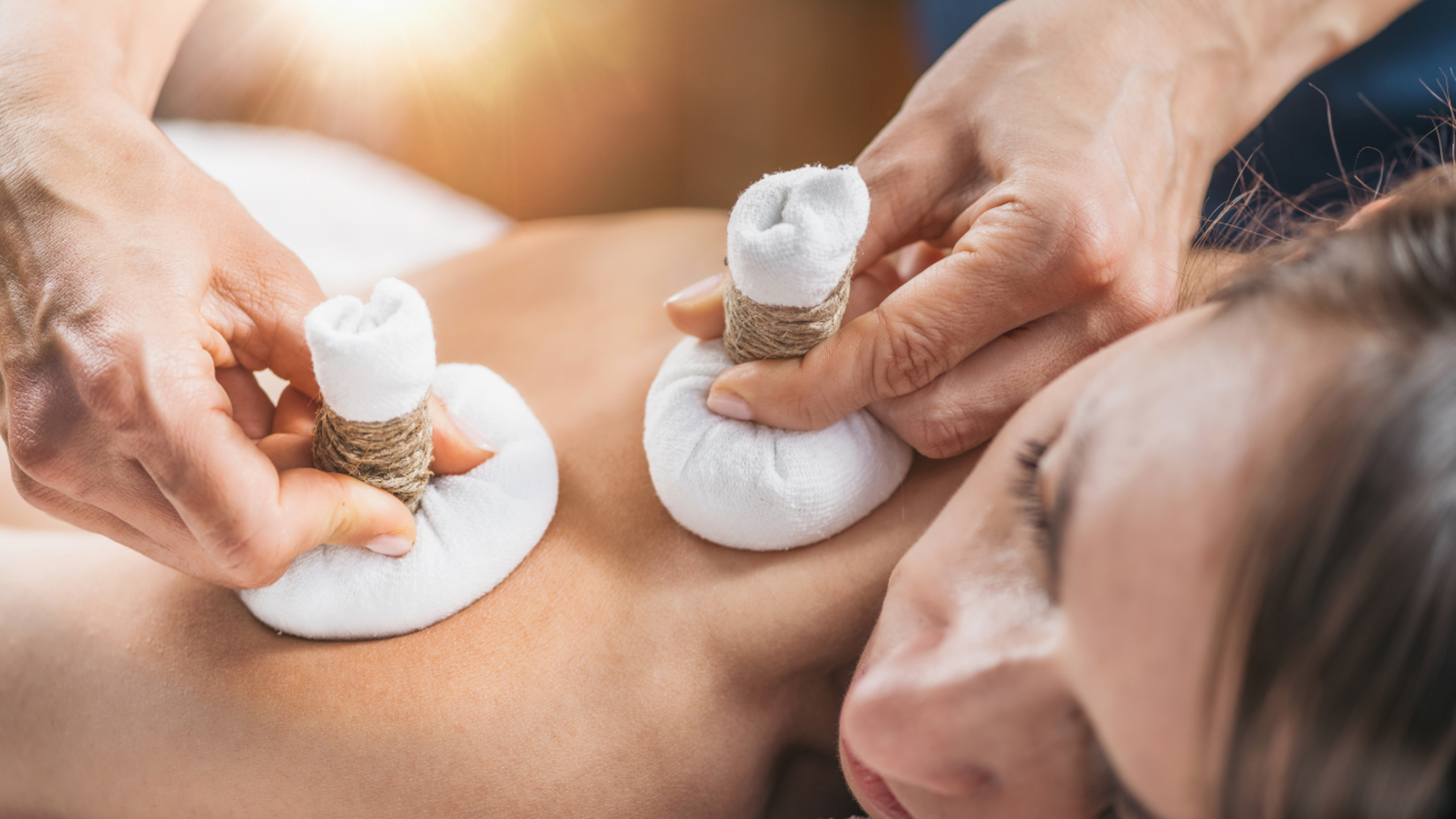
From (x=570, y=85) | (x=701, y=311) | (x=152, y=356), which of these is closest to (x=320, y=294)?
(x=152, y=356)

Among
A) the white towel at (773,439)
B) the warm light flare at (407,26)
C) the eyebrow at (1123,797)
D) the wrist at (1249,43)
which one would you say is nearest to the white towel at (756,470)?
the white towel at (773,439)

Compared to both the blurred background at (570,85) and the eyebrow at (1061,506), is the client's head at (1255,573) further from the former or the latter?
the blurred background at (570,85)

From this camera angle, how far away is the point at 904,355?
0.76 meters

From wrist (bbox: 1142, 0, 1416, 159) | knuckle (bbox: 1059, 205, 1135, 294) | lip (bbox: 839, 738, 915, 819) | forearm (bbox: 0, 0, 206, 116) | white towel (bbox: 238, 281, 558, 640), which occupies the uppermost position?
wrist (bbox: 1142, 0, 1416, 159)

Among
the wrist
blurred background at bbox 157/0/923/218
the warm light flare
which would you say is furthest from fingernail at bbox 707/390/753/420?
the warm light flare

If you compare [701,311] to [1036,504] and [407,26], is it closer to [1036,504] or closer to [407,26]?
[1036,504]

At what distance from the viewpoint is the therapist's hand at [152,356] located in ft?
2.08

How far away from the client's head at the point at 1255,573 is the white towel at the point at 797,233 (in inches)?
8.6

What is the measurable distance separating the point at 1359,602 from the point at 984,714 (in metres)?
0.22

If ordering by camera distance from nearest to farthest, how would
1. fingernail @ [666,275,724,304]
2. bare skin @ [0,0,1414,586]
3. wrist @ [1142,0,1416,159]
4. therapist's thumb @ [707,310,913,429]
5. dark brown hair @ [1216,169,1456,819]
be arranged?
Result: dark brown hair @ [1216,169,1456,819] < bare skin @ [0,0,1414,586] < therapist's thumb @ [707,310,913,429] < fingernail @ [666,275,724,304] < wrist @ [1142,0,1416,159]

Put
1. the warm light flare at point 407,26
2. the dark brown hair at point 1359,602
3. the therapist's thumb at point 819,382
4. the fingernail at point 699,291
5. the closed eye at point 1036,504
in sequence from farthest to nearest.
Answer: the warm light flare at point 407,26
the fingernail at point 699,291
the therapist's thumb at point 819,382
the closed eye at point 1036,504
the dark brown hair at point 1359,602

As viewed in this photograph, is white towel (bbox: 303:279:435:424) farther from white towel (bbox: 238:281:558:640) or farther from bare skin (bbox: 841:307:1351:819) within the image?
bare skin (bbox: 841:307:1351:819)

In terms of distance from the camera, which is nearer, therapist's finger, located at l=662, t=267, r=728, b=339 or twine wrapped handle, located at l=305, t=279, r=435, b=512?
twine wrapped handle, located at l=305, t=279, r=435, b=512

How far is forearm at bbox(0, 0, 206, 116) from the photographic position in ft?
2.75
